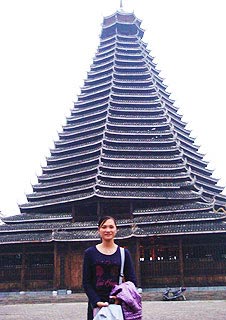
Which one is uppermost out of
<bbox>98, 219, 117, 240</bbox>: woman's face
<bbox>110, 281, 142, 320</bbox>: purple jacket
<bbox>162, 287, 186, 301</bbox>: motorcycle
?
<bbox>98, 219, 117, 240</bbox>: woman's face

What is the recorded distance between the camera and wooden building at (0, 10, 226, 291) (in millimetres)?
25203

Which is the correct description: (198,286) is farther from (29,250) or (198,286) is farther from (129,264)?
(129,264)

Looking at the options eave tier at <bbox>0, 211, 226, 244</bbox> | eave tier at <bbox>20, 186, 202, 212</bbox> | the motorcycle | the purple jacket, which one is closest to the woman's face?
the purple jacket

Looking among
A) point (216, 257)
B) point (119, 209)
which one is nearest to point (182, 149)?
point (119, 209)

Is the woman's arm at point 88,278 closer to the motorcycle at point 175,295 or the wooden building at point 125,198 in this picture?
the motorcycle at point 175,295

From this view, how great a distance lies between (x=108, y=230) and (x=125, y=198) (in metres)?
22.9

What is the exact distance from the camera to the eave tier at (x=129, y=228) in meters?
24.5

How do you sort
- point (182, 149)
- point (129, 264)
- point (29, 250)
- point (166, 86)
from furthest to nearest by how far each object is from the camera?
point (166, 86), point (182, 149), point (29, 250), point (129, 264)

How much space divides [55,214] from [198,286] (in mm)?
11658

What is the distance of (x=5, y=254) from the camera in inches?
1067

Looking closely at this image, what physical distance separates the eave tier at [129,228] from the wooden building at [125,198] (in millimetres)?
64

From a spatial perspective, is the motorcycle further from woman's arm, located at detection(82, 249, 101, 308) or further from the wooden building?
woman's arm, located at detection(82, 249, 101, 308)

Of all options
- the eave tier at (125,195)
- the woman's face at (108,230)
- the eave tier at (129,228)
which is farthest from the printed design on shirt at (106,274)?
the eave tier at (125,195)

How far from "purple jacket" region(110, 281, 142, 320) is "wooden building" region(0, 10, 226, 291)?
20.5 metres
